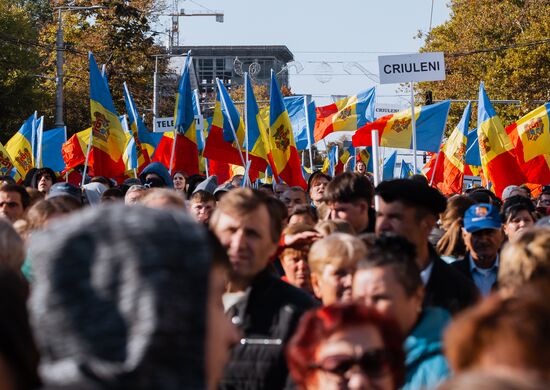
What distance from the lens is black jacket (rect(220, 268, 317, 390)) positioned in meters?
4.50

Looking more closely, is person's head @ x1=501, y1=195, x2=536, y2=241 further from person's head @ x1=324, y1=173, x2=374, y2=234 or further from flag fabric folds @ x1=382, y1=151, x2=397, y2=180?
flag fabric folds @ x1=382, y1=151, x2=397, y2=180

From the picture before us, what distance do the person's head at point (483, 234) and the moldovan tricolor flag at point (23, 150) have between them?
15017 mm

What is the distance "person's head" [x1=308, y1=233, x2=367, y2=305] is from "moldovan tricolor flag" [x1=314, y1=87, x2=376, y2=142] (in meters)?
19.4

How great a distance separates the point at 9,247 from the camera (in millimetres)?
5148

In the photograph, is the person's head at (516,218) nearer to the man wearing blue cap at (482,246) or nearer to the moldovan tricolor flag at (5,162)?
the man wearing blue cap at (482,246)

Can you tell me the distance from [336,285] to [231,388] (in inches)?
37.6

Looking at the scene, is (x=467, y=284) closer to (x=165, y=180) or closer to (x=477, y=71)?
(x=165, y=180)

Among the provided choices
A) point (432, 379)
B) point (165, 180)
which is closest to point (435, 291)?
point (432, 379)

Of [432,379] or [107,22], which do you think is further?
[107,22]

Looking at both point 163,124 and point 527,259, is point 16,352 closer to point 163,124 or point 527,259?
point 527,259

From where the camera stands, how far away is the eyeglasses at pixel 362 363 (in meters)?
3.53

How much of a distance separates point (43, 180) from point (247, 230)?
964cm

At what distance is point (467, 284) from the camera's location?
5.31 metres

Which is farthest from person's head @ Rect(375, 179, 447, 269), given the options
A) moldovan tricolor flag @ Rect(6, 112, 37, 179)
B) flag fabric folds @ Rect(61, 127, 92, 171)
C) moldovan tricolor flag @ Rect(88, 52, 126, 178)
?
moldovan tricolor flag @ Rect(6, 112, 37, 179)
